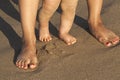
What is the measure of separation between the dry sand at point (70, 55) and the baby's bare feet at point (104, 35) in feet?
0.17

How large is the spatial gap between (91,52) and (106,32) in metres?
0.36

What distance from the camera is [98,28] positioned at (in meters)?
3.55

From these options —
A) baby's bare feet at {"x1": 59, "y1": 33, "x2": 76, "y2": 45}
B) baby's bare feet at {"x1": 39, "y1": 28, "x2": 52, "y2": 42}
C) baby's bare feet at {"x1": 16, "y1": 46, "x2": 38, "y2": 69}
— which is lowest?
baby's bare feet at {"x1": 39, "y1": 28, "x2": 52, "y2": 42}

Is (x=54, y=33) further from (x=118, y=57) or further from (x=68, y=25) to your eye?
(x=118, y=57)

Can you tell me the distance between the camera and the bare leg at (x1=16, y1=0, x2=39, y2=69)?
308 centimetres

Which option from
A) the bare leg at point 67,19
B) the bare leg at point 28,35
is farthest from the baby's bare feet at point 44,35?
the bare leg at point 28,35

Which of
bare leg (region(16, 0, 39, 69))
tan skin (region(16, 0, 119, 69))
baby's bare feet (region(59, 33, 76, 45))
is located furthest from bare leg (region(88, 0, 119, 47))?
bare leg (region(16, 0, 39, 69))

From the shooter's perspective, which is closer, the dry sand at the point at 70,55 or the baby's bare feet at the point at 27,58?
the dry sand at the point at 70,55

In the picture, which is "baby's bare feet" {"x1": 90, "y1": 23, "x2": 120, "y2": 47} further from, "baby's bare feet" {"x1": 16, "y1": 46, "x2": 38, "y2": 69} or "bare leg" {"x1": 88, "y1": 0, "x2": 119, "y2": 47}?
"baby's bare feet" {"x1": 16, "y1": 46, "x2": 38, "y2": 69}

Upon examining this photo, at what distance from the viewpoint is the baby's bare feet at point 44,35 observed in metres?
3.47

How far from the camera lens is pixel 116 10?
153 inches

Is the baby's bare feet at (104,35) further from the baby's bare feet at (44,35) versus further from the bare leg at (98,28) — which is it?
the baby's bare feet at (44,35)

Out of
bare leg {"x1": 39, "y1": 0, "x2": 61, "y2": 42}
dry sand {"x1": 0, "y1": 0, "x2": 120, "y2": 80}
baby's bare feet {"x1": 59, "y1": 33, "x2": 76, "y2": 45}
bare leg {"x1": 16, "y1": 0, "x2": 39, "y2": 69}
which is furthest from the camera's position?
baby's bare feet {"x1": 59, "y1": 33, "x2": 76, "y2": 45}

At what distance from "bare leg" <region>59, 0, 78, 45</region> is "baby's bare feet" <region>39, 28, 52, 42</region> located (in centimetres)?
11
